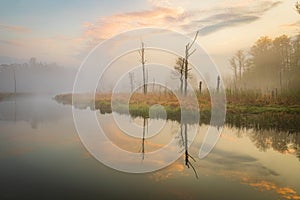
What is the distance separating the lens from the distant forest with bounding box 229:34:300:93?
52906 mm

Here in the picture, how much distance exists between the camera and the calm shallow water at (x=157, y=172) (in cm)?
861

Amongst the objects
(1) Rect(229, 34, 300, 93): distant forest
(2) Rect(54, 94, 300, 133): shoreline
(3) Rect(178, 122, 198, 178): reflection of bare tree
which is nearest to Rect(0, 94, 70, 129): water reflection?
(2) Rect(54, 94, 300, 133): shoreline

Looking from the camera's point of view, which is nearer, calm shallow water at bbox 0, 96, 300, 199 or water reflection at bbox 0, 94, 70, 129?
calm shallow water at bbox 0, 96, 300, 199

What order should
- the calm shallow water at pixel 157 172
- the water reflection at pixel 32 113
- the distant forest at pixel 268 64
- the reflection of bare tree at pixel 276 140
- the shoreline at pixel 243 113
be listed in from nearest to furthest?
the calm shallow water at pixel 157 172, the reflection of bare tree at pixel 276 140, the shoreline at pixel 243 113, the water reflection at pixel 32 113, the distant forest at pixel 268 64

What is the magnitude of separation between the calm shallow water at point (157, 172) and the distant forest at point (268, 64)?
40.5m

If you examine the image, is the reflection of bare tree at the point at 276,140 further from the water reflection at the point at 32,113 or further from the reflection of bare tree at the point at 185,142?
the water reflection at the point at 32,113

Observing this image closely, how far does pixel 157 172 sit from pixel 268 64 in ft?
174

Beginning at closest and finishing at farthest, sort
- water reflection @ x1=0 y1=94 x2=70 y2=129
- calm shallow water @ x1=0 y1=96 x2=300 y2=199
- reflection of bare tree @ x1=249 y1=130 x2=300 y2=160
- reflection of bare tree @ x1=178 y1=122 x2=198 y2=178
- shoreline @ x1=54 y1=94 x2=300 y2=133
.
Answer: calm shallow water @ x1=0 y1=96 x2=300 y2=199 < reflection of bare tree @ x1=178 y1=122 x2=198 y2=178 < reflection of bare tree @ x1=249 y1=130 x2=300 y2=160 < shoreline @ x1=54 y1=94 x2=300 y2=133 < water reflection @ x1=0 y1=94 x2=70 y2=129

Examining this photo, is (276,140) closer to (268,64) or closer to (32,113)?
(32,113)

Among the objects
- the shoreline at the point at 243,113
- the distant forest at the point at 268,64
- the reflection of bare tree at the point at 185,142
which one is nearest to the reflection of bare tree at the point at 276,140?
the shoreline at the point at 243,113

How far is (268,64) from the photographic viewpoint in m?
57.4

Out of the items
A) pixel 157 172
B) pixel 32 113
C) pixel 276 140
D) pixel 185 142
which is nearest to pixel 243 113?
pixel 276 140

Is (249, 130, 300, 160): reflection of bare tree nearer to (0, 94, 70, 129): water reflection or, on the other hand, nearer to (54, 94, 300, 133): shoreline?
(54, 94, 300, 133): shoreline

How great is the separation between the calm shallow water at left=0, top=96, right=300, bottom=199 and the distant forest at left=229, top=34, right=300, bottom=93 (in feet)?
133
